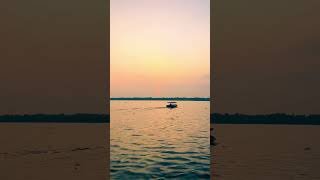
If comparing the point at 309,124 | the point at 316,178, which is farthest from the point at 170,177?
the point at 309,124

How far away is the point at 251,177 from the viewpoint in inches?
905

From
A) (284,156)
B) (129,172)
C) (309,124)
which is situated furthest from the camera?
(309,124)

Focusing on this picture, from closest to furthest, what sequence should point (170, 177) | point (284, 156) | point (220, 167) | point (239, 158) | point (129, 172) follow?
point (170, 177), point (129, 172), point (220, 167), point (239, 158), point (284, 156)

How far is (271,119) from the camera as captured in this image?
120 meters

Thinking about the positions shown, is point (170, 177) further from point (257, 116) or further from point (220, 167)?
point (257, 116)

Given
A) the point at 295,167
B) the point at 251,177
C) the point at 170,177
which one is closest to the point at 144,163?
the point at 170,177

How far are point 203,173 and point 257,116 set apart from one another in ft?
348

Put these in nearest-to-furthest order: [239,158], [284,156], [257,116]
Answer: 1. [239,158]
2. [284,156]
3. [257,116]

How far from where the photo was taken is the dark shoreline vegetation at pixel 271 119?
382 feet

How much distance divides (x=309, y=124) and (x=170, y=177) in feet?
350

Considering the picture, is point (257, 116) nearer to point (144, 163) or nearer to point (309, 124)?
point (309, 124)

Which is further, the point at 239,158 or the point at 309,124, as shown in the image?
the point at 309,124

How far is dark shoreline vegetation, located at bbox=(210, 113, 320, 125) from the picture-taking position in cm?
11649

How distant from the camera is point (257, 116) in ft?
409
